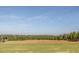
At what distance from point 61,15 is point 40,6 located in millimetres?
229

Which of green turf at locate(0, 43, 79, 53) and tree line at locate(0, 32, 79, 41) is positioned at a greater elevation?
tree line at locate(0, 32, 79, 41)

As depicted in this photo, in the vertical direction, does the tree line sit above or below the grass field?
above

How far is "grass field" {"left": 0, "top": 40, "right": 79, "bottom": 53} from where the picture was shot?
2.38 m

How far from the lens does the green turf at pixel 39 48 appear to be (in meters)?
2.38

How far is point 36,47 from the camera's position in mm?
2387

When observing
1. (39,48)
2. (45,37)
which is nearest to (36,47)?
(39,48)

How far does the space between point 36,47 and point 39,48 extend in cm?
3

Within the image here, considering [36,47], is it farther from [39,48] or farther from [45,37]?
[45,37]
